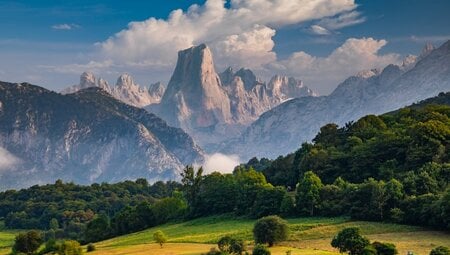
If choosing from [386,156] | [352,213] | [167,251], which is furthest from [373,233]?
[386,156]

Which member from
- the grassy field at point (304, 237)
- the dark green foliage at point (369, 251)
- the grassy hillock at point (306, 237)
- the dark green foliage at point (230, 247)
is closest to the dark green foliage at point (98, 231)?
the grassy field at point (304, 237)

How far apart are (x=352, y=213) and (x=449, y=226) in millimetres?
19810

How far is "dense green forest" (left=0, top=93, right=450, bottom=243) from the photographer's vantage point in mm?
90250

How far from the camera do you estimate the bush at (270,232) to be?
247 ft

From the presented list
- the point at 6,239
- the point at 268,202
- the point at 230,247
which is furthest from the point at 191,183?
the point at 230,247

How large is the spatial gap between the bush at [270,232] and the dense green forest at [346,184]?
2040 centimetres

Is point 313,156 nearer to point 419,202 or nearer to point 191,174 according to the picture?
point 191,174

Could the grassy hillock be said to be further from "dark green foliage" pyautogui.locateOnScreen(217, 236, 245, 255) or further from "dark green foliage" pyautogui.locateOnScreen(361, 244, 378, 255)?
"dark green foliage" pyautogui.locateOnScreen(361, 244, 378, 255)

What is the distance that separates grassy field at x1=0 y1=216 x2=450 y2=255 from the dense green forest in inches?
181

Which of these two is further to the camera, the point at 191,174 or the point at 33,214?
the point at 33,214

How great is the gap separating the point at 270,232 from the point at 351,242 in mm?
A: 16243

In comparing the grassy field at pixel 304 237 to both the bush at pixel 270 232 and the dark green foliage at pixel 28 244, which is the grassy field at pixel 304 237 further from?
the dark green foliage at pixel 28 244

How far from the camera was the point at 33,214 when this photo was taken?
630 feet

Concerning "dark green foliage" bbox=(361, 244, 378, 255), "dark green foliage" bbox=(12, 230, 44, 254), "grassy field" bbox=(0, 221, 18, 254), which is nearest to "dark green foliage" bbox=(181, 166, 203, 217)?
"grassy field" bbox=(0, 221, 18, 254)
